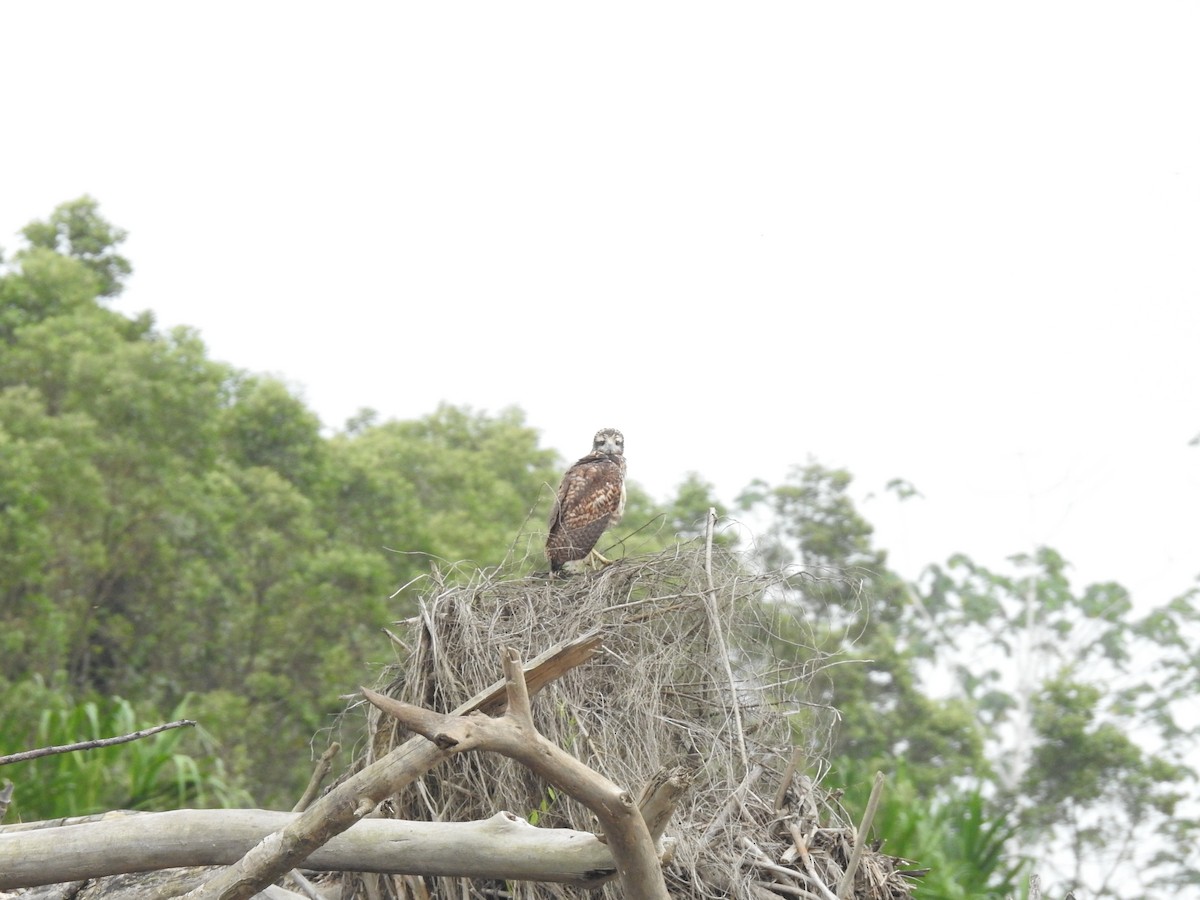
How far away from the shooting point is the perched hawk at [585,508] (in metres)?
6.65

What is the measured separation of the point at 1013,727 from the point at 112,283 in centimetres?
1427

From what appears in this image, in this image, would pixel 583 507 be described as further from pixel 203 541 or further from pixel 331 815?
pixel 203 541

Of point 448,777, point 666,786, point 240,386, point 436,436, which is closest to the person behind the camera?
point 666,786

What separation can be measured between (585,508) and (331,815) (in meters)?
3.33

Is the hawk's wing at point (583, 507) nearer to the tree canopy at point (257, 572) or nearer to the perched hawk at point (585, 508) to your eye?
the perched hawk at point (585, 508)

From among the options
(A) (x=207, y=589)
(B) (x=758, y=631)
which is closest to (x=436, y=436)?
(A) (x=207, y=589)

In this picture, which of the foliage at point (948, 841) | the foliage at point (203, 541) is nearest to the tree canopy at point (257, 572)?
the foliage at point (203, 541)

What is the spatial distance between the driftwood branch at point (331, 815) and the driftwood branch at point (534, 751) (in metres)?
0.09

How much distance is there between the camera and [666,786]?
141 inches

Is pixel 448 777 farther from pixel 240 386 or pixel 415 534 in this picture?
pixel 240 386

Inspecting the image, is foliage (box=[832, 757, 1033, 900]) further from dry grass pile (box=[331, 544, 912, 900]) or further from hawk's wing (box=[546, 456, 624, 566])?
dry grass pile (box=[331, 544, 912, 900])

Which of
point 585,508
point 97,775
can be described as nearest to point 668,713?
point 585,508

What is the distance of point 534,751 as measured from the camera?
3.68 m

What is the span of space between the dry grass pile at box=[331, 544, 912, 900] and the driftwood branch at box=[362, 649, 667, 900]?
1.22 metres
